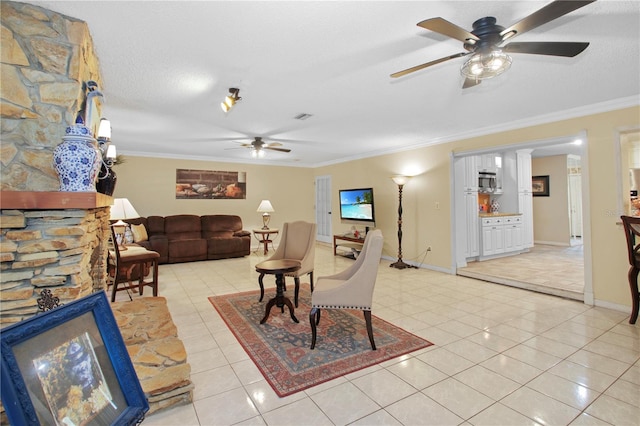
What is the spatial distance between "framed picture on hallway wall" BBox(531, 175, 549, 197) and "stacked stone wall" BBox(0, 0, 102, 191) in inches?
370

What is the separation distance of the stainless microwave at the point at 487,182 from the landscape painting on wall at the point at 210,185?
19.0 ft

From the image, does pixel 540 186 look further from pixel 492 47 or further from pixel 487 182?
pixel 492 47

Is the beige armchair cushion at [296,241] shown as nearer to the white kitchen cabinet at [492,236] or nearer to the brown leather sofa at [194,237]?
the brown leather sofa at [194,237]

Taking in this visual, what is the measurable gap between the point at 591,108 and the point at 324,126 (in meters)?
3.30

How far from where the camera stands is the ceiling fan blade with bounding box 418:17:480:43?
155 cm

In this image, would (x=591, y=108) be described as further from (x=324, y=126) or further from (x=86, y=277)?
(x=86, y=277)

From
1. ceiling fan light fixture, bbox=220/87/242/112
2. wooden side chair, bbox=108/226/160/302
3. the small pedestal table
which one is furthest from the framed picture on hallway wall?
wooden side chair, bbox=108/226/160/302

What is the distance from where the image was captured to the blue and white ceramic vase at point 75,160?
5.43ft

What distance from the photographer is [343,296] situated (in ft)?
8.41

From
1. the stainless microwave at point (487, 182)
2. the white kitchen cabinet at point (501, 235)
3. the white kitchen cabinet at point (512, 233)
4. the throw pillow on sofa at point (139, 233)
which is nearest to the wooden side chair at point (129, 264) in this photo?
the throw pillow on sofa at point (139, 233)

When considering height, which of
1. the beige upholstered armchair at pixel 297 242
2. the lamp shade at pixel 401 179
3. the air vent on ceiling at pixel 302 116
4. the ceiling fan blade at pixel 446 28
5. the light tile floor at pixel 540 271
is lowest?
the light tile floor at pixel 540 271

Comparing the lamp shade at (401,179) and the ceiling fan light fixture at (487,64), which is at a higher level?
the ceiling fan light fixture at (487,64)

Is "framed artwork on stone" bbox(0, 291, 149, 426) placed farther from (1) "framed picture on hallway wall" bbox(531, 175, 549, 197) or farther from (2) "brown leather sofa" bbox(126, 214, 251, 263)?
(1) "framed picture on hallway wall" bbox(531, 175, 549, 197)

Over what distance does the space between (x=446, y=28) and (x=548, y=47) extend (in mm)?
712
